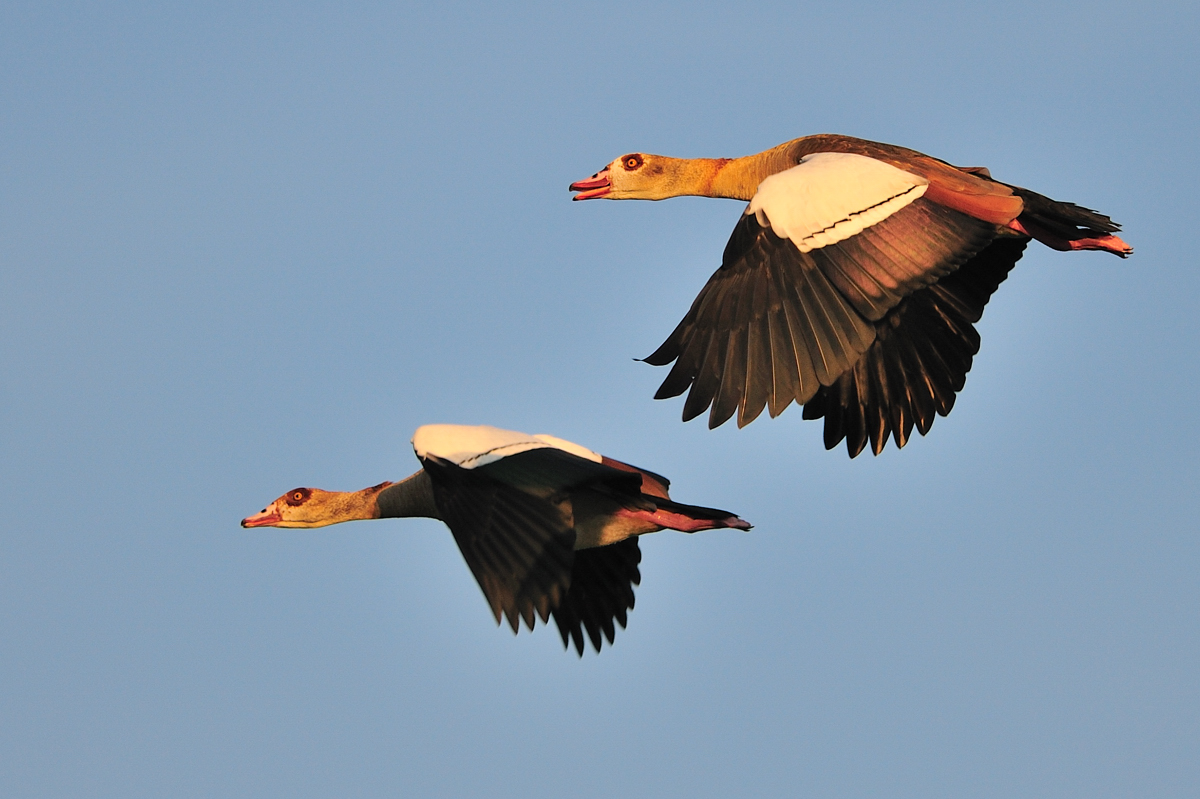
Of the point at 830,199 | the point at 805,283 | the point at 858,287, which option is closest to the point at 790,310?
the point at 805,283

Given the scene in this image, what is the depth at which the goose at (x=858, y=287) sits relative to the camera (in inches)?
407

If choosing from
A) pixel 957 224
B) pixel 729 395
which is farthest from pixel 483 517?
pixel 957 224

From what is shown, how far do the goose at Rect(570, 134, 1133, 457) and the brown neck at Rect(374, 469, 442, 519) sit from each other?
2.24 meters

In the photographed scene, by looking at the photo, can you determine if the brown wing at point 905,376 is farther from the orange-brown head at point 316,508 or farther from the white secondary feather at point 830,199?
the orange-brown head at point 316,508

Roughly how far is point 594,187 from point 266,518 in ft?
11.8

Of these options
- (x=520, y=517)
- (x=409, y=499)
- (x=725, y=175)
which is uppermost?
(x=725, y=175)

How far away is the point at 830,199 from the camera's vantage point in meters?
10.7

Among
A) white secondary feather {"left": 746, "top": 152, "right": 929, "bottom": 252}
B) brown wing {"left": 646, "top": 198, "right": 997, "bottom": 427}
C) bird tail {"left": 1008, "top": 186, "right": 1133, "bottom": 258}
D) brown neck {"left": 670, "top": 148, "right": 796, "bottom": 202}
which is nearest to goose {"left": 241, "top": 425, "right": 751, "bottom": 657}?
brown wing {"left": 646, "top": 198, "right": 997, "bottom": 427}

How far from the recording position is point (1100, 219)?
11781 millimetres

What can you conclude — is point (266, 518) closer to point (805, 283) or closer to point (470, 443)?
point (470, 443)

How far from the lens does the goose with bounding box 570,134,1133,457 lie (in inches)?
407

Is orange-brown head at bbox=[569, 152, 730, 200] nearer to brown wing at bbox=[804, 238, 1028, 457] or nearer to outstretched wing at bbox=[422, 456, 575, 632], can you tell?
brown wing at bbox=[804, 238, 1028, 457]

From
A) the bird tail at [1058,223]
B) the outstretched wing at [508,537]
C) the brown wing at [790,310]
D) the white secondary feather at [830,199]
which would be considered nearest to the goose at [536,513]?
the outstretched wing at [508,537]

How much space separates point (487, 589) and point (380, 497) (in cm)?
289
